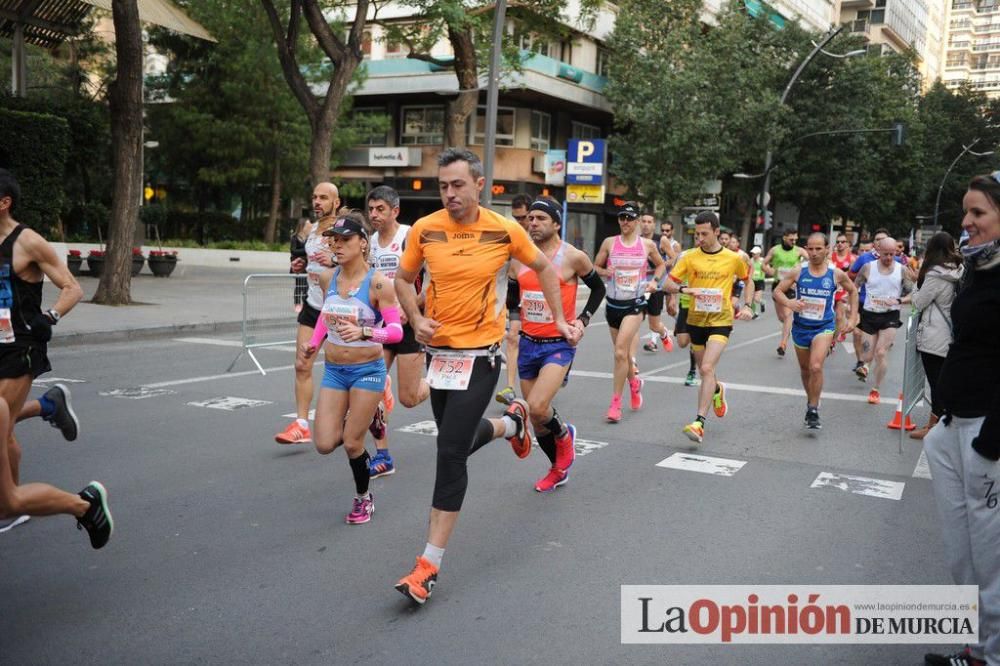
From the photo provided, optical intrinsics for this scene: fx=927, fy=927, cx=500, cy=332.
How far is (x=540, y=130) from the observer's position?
4162 cm

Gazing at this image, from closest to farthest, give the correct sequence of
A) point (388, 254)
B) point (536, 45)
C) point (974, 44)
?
point (388, 254)
point (536, 45)
point (974, 44)

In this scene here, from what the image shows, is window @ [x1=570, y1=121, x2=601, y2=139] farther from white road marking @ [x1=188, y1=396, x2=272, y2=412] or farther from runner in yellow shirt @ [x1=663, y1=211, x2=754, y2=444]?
white road marking @ [x1=188, y1=396, x2=272, y2=412]

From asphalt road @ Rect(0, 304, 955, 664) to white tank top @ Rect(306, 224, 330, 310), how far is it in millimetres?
1199

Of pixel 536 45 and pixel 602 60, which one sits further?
pixel 602 60

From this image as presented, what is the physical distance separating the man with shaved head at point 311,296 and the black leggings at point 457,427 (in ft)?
9.67

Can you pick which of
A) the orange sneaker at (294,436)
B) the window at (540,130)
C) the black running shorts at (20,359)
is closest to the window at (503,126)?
the window at (540,130)

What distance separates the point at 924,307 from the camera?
6.89 meters

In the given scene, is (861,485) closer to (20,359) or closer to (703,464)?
(703,464)

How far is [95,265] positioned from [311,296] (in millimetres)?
19781

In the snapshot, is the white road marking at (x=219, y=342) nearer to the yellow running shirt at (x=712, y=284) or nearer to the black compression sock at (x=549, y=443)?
the yellow running shirt at (x=712, y=284)

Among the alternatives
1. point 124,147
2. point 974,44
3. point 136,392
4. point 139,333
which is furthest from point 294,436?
point 974,44

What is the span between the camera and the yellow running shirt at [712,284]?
28.1 feet

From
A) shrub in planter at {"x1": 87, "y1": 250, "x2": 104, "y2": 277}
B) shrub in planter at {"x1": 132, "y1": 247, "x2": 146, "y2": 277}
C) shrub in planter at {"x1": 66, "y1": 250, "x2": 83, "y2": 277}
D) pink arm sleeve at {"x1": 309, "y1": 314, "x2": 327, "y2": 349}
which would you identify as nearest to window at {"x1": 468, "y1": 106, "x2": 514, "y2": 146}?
shrub in planter at {"x1": 132, "y1": 247, "x2": 146, "y2": 277}

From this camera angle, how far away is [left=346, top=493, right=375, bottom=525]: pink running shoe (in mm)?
5387
